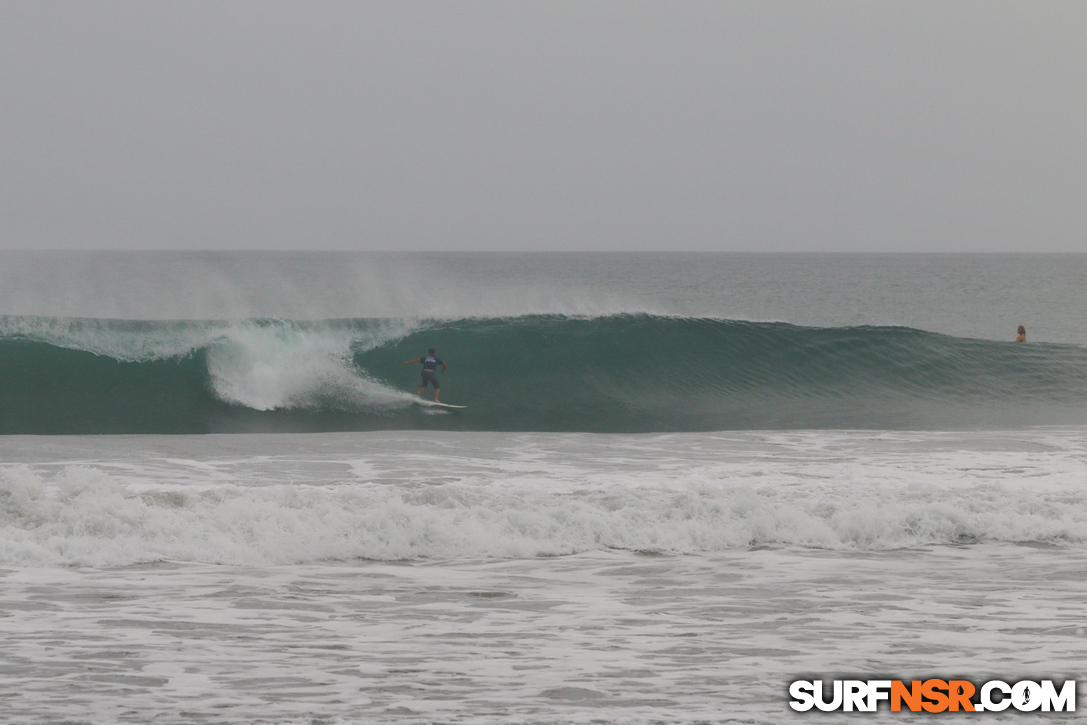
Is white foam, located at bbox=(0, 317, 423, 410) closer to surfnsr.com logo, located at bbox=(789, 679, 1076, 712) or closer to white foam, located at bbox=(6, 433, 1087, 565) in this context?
white foam, located at bbox=(6, 433, 1087, 565)

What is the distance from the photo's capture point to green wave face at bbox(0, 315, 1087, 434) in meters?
14.6

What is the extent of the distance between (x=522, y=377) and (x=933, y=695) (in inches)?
518

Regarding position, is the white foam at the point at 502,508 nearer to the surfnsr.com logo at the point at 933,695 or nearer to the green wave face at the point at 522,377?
the surfnsr.com logo at the point at 933,695

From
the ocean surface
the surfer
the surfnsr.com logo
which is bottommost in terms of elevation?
the surfnsr.com logo

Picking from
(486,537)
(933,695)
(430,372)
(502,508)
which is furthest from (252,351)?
(933,695)

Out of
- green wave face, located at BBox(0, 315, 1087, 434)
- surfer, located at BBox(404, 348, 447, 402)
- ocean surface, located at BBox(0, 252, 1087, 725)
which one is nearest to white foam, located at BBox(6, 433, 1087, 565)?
ocean surface, located at BBox(0, 252, 1087, 725)

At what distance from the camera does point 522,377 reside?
1733 centimetres

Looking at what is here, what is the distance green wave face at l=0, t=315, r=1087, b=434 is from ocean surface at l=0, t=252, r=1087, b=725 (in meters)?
0.09

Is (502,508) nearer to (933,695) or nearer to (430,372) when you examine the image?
(933,695)

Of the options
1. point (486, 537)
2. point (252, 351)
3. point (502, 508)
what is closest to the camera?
point (486, 537)

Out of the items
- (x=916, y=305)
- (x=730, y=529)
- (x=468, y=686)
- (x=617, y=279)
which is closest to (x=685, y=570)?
(x=730, y=529)

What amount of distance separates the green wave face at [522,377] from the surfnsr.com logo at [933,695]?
9.91 metres

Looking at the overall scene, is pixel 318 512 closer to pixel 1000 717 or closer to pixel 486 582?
pixel 486 582

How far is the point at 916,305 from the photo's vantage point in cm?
5488
